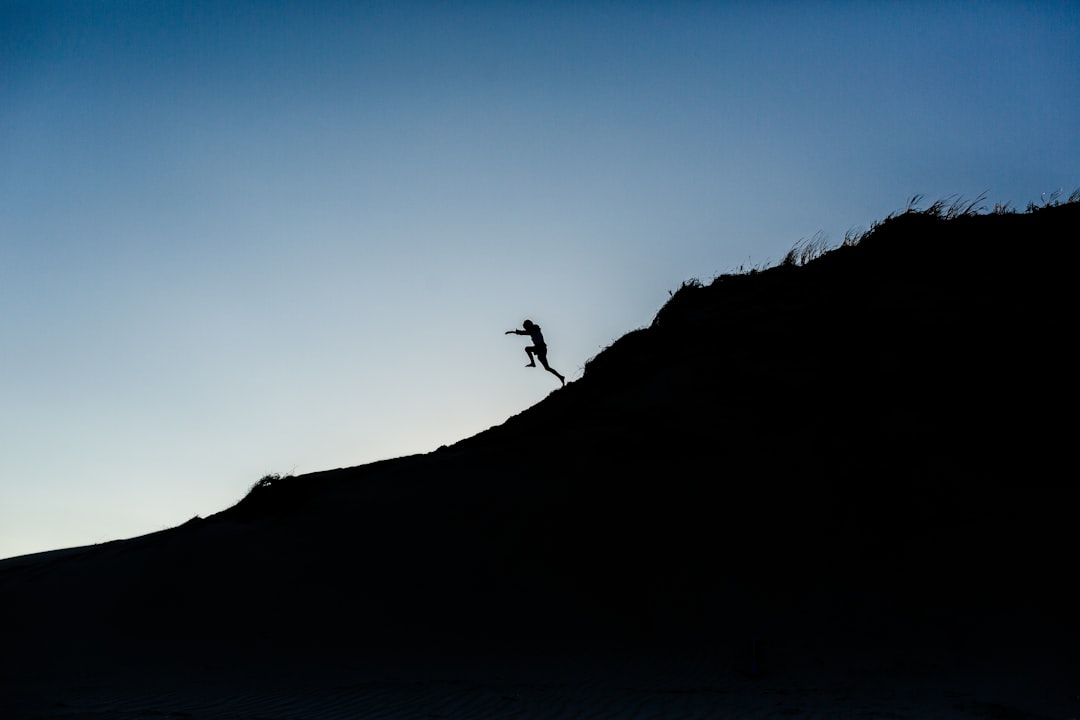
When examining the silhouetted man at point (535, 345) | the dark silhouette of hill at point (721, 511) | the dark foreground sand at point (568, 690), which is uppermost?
the silhouetted man at point (535, 345)

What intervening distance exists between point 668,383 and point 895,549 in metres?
5.27

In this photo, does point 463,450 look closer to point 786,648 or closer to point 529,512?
point 529,512

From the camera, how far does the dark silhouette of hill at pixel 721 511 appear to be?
10.3 m

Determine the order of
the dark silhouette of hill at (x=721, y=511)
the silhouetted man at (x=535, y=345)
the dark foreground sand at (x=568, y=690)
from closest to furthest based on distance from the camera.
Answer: the dark foreground sand at (x=568, y=690), the dark silhouette of hill at (x=721, y=511), the silhouetted man at (x=535, y=345)

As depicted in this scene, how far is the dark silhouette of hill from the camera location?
10.3 meters

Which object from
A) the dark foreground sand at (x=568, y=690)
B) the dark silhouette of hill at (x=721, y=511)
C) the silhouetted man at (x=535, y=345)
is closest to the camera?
the dark foreground sand at (x=568, y=690)

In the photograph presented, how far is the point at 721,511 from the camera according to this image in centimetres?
1244

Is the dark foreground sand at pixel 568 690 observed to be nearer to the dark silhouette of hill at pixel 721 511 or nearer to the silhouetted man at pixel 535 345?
the dark silhouette of hill at pixel 721 511

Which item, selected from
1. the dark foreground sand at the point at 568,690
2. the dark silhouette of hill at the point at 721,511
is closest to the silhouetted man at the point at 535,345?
the dark silhouette of hill at the point at 721,511

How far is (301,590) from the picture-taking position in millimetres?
11695

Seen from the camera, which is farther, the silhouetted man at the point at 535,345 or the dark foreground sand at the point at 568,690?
the silhouetted man at the point at 535,345

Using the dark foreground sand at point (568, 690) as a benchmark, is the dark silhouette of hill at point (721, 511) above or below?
above

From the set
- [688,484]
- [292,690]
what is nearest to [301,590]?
[292,690]

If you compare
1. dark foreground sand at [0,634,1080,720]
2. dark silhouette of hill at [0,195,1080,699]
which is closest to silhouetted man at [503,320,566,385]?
dark silhouette of hill at [0,195,1080,699]
